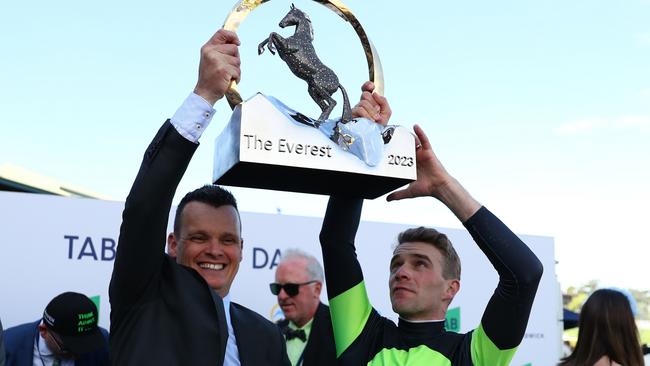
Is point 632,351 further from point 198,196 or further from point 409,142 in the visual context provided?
point 198,196

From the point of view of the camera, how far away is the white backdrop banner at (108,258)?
441 centimetres

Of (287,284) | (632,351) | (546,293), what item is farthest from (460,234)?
(632,351)

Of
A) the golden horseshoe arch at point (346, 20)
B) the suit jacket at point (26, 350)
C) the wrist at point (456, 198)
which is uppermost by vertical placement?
the golden horseshoe arch at point (346, 20)

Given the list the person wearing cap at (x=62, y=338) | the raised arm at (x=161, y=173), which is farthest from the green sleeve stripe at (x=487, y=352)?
the person wearing cap at (x=62, y=338)

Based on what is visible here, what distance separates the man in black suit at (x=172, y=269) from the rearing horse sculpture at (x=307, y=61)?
0.14 m

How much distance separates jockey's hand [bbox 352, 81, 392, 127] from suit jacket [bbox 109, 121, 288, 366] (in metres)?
0.54

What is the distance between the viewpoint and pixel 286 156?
5.91 ft

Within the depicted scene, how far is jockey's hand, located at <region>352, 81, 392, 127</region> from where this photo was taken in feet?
6.79

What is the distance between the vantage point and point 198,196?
86.0 inches

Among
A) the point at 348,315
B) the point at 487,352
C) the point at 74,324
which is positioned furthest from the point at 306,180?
the point at 74,324

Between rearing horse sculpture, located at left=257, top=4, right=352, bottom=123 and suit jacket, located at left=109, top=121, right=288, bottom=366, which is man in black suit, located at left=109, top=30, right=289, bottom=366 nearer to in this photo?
suit jacket, located at left=109, top=121, right=288, bottom=366

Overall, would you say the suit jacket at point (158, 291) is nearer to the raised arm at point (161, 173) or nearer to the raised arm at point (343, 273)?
the raised arm at point (161, 173)

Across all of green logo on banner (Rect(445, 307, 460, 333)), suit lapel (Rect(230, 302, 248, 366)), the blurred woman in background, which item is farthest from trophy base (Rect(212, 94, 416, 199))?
green logo on banner (Rect(445, 307, 460, 333))

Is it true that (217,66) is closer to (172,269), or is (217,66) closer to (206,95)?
(206,95)
